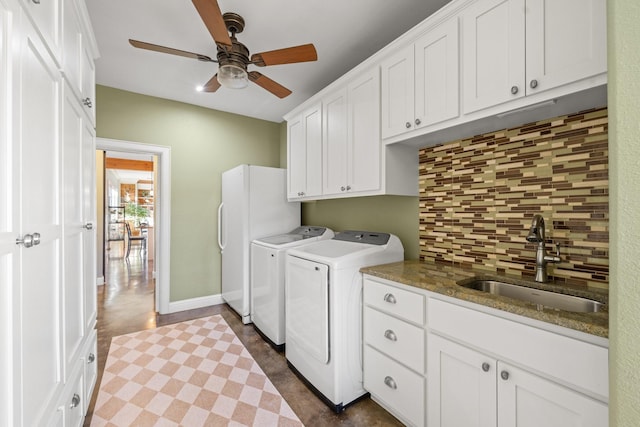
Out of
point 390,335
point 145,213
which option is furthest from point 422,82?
point 145,213

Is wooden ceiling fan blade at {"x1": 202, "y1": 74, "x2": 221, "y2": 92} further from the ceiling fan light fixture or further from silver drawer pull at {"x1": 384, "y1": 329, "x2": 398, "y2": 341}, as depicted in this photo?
silver drawer pull at {"x1": 384, "y1": 329, "x2": 398, "y2": 341}

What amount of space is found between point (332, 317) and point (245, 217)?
169 cm

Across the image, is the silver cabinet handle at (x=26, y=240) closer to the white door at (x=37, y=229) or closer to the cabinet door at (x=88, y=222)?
the white door at (x=37, y=229)

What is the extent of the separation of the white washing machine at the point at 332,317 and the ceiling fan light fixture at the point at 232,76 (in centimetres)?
137

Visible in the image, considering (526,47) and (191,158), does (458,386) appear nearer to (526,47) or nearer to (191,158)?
(526,47)

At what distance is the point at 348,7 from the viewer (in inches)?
74.7

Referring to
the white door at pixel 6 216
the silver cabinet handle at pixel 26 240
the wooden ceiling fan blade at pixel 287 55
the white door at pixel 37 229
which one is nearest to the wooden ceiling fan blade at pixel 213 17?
the wooden ceiling fan blade at pixel 287 55

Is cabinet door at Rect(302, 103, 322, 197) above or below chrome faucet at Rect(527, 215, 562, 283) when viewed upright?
above

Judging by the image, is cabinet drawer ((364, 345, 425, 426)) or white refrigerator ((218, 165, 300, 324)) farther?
white refrigerator ((218, 165, 300, 324))

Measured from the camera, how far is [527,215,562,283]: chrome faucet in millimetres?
1435

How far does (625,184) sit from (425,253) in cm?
168

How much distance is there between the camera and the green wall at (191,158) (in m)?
3.26

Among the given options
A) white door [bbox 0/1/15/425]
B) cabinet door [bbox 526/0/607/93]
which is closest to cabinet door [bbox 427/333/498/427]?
cabinet door [bbox 526/0/607/93]

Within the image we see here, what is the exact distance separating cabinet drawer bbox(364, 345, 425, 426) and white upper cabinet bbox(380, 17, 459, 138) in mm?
1440
